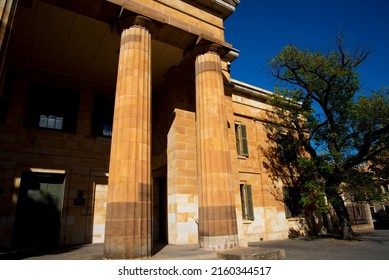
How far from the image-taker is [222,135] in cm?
888

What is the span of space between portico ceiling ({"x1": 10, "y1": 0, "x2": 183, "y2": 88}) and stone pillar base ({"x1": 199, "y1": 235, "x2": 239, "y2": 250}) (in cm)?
742

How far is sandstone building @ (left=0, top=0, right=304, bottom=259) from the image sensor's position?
699cm

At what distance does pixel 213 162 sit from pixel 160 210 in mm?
5133

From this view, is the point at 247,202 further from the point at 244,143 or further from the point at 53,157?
the point at 53,157

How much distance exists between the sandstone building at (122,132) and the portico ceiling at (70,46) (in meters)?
0.05

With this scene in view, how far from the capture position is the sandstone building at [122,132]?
6.99 m

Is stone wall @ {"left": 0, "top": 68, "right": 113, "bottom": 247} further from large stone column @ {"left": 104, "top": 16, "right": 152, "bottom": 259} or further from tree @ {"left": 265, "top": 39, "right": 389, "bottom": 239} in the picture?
tree @ {"left": 265, "top": 39, "right": 389, "bottom": 239}

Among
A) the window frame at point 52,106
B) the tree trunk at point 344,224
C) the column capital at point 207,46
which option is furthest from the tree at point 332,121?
the window frame at point 52,106

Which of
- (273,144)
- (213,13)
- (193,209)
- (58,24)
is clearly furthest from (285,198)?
(58,24)

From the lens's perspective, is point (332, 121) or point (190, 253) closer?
point (190, 253)

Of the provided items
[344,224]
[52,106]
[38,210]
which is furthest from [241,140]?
[38,210]

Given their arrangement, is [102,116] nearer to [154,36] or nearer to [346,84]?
[154,36]

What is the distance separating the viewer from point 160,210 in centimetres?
1225

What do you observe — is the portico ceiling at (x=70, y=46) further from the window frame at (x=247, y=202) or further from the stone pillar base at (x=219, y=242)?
the stone pillar base at (x=219, y=242)
